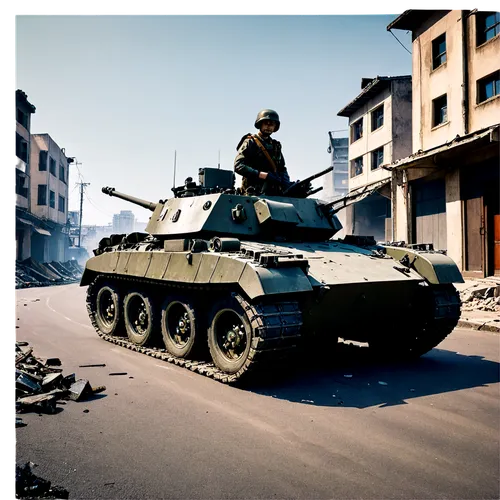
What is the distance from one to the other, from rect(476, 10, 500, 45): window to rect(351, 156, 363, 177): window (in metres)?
11.6

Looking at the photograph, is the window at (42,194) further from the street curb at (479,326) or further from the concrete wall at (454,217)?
the street curb at (479,326)

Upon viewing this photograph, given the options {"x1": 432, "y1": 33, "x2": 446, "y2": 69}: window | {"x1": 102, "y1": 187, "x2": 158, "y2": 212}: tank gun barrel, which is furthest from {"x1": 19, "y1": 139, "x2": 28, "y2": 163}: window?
{"x1": 432, "y1": 33, "x2": 446, "y2": 69}: window

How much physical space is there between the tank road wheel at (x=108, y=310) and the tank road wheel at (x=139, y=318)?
12.3 inches

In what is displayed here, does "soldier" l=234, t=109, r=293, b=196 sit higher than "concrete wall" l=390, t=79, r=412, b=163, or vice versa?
"concrete wall" l=390, t=79, r=412, b=163

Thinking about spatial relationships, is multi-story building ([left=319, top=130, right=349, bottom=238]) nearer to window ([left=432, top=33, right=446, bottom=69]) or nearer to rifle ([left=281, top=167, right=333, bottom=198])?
window ([left=432, top=33, right=446, bottom=69])

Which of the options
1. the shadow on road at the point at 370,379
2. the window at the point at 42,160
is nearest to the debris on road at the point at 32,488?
the shadow on road at the point at 370,379

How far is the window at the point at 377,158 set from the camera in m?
24.5

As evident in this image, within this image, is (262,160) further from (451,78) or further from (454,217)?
(451,78)

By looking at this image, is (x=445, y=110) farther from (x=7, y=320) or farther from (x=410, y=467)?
(x=7, y=320)

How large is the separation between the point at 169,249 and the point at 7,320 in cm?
→ 567

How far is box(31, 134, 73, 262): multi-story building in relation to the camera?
3481cm

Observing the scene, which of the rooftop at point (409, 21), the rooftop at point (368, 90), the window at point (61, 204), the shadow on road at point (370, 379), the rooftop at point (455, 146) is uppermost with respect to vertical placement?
the rooftop at point (409, 21)

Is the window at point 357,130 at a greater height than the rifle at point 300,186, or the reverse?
the window at point 357,130

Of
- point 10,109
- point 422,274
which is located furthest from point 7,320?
point 422,274
